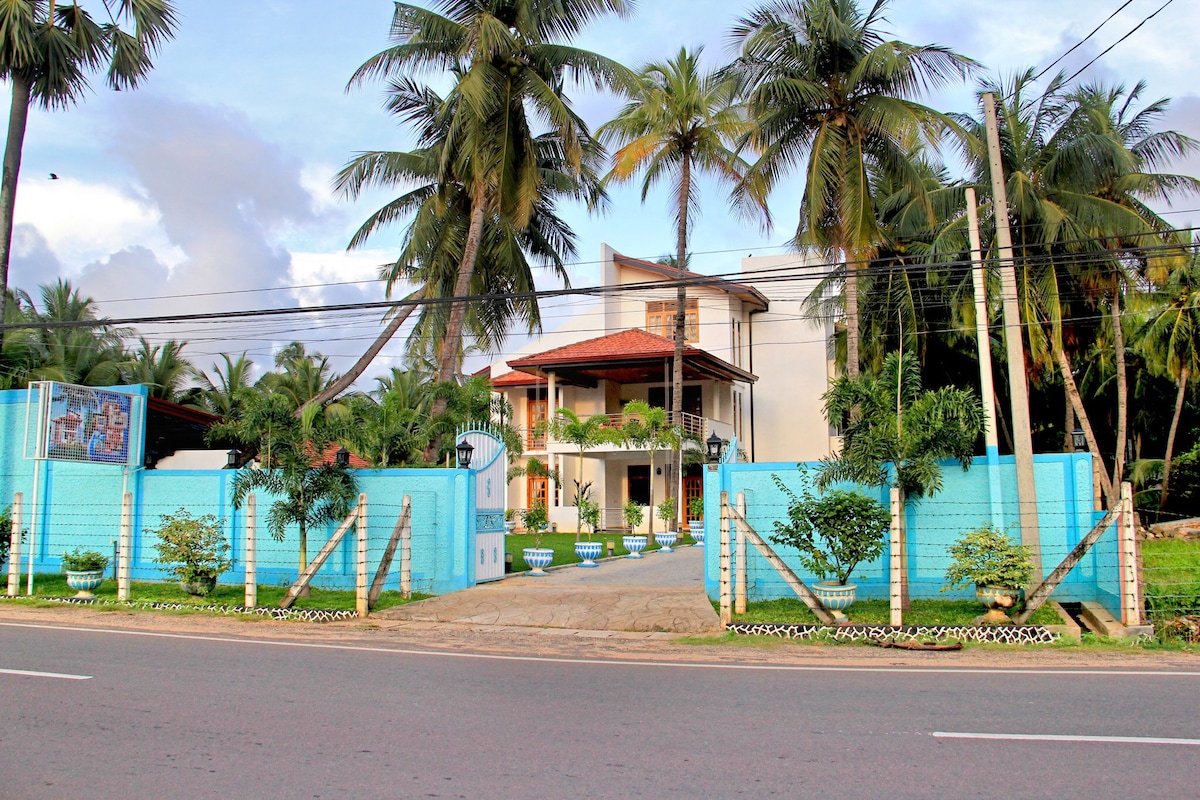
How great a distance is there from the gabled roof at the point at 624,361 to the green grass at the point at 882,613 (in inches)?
706

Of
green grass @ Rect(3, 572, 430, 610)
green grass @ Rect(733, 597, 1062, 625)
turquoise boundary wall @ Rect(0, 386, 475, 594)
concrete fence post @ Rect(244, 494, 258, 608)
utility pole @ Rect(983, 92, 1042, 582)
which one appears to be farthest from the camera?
Answer: turquoise boundary wall @ Rect(0, 386, 475, 594)

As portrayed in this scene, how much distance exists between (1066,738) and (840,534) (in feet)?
19.4

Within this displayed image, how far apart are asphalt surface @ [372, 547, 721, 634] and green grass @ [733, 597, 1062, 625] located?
A: 691 mm

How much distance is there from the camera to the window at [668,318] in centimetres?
3591

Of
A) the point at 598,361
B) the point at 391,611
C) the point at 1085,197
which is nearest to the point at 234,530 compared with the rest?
the point at 391,611

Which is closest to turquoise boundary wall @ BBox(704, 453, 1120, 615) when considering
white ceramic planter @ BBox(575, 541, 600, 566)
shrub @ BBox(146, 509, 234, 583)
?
white ceramic planter @ BBox(575, 541, 600, 566)

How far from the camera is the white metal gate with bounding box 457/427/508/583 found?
15883 millimetres

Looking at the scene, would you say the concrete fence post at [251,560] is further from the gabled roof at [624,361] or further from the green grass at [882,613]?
the gabled roof at [624,361]

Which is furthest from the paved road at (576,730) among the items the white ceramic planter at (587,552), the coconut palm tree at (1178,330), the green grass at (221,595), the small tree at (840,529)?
the coconut palm tree at (1178,330)

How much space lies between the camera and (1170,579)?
14133 millimetres

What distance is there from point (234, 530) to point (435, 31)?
12098mm

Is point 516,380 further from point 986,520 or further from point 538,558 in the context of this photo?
point 986,520

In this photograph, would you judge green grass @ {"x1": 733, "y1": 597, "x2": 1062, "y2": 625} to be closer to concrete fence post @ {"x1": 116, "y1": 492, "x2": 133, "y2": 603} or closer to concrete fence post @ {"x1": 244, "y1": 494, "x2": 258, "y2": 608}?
concrete fence post @ {"x1": 244, "y1": 494, "x2": 258, "y2": 608}

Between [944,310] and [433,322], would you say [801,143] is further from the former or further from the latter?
[944,310]
